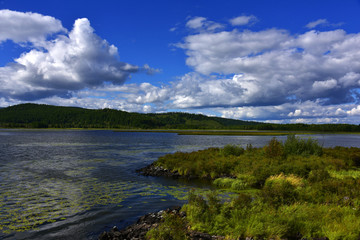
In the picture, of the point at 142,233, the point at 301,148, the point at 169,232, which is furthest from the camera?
the point at 301,148

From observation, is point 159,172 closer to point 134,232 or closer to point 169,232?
point 134,232

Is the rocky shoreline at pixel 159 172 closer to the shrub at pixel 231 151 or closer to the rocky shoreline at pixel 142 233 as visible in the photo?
the shrub at pixel 231 151

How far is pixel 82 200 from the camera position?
1856 cm

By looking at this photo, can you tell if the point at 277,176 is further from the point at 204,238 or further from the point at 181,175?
the point at 204,238

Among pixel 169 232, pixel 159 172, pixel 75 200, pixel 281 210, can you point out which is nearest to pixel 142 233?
pixel 169 232

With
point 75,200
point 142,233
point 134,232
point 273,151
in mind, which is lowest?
point 75,200

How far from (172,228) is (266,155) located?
26159 millimetres

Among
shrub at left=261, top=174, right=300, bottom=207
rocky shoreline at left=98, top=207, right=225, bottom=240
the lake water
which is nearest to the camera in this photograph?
rocky shoreline at left=98, top=207, right=225, bottom=240

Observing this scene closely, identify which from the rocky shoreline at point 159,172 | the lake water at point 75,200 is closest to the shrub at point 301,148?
the rocky shoreline at point 159,172

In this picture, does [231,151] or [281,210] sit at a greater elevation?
[231,151]

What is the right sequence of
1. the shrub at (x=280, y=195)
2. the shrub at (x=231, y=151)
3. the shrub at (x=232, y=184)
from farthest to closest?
the shrub at (x=231, y=151), the shrub at (x=232, y=184), the shrub at (x=280, y=195)

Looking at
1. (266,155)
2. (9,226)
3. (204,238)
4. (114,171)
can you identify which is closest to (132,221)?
(204,238)

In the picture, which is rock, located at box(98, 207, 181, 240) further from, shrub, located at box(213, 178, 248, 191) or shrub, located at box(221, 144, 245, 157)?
shrub, located at box(221, 144, 245, 157)

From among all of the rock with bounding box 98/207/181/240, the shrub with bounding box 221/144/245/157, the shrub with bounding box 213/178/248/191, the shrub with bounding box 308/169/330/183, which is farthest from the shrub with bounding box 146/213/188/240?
the shrub with bounding box 221/144/245/157
